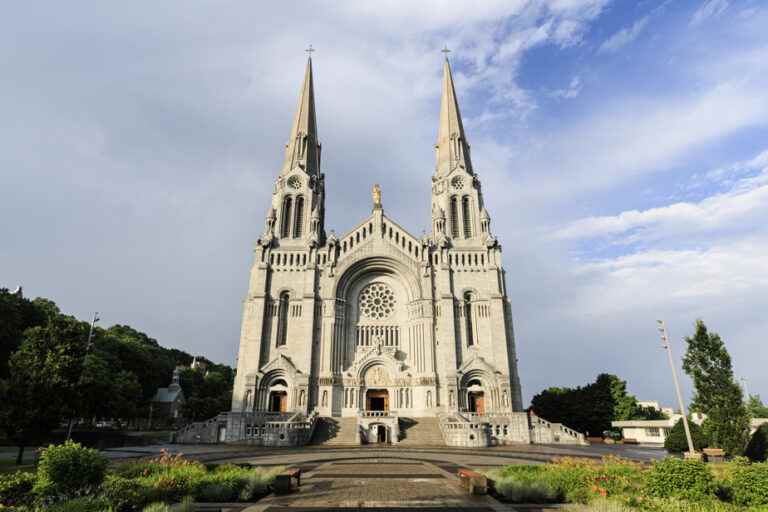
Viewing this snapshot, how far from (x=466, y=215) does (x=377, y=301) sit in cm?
1415

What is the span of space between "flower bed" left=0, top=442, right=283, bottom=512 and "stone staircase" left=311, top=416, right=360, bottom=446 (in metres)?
22.6

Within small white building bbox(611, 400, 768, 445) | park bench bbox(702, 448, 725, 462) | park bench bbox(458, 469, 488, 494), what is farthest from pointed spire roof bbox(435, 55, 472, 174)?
park bench bbox(458, 469, 488, 494)

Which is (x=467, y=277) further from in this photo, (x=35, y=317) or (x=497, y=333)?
(x=35, y=317)

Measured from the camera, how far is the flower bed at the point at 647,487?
9.06 metres

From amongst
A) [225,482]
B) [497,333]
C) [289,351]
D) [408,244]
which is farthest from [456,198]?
[225,482]

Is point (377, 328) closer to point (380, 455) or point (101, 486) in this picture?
point (380, 455)

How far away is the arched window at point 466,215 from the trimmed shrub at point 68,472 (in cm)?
4158

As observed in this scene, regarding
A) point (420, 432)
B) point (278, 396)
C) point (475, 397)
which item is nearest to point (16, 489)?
point (420, 432)

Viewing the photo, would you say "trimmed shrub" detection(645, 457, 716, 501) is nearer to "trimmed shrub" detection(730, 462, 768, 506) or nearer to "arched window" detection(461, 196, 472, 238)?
"trimmed shrub" detection(730, 462, 768, 506)

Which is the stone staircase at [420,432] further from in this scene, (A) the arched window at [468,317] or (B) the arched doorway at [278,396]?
(B) the arched doorway at [278,396]

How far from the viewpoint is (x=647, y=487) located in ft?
32.0

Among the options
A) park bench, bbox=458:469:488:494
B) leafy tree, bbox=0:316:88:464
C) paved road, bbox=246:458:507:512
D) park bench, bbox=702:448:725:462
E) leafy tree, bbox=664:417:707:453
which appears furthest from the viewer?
leafy tree, bbox=664:417:707:453

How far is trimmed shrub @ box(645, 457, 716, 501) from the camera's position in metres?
9.12

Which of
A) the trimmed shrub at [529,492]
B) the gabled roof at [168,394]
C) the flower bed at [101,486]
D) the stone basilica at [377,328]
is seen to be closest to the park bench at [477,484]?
the trimmed shrub at [529,492]
